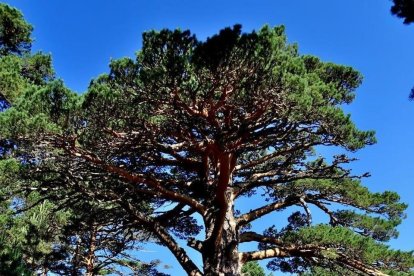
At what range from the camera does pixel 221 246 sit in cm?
841

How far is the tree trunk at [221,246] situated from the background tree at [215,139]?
0.02 m

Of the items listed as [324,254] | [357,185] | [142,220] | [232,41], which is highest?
[232,41]

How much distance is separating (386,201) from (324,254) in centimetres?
212

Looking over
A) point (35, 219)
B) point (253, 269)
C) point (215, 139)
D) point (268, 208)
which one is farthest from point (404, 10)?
point (35, 219)

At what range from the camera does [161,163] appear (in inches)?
380

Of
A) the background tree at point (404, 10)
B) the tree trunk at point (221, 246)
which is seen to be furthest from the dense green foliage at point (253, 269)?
the background tree at point (404, 10)

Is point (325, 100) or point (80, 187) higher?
point (325, 100)

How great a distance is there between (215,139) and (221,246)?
2.13 metres

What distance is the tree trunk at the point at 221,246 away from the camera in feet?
27.0

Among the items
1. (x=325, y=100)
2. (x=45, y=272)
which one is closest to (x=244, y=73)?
(x=325, y=100)

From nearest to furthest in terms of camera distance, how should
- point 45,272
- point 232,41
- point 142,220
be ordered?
point 232,41 → point 142,220 → point 45,272

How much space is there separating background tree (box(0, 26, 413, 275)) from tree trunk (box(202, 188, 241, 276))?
0.07 ft

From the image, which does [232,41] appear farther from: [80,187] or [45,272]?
[45,272]

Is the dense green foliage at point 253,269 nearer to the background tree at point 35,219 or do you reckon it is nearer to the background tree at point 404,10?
the background tree at point 35,219
